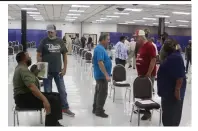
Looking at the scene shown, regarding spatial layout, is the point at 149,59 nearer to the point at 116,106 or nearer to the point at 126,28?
the point at 116,106

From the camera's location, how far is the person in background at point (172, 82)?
3178 mm

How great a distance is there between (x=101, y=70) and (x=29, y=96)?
1.25m

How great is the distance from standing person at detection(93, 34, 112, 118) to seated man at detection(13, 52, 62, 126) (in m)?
0.97

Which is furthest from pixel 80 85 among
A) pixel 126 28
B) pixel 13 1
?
pixel 126 28

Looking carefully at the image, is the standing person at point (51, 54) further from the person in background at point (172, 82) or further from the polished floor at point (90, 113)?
the person in background at point (172, 82)

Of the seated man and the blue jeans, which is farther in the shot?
the blue jeans

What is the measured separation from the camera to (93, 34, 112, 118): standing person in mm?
4325

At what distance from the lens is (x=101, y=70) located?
14.2 ft

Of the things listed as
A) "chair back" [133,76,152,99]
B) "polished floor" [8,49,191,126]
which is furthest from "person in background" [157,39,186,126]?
"polished floor" [8,49,191,126]

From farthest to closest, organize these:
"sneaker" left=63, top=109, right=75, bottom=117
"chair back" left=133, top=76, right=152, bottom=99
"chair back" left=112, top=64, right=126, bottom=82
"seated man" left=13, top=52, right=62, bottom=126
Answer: "chair back" left=112, top=64, right=126, bottom=82 → "sneaker" left=63, top=109, right=75, bottom=117 → "chair back" left=133, top=76, right=152, bottom=99 → "seated man" left=13, top=52, right=62, bottom=126

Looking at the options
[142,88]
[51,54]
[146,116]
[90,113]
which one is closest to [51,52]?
[51,54]

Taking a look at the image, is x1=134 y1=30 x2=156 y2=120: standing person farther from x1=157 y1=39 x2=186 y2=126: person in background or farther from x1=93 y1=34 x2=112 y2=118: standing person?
x1=157 y1=39 x2=186 y2=126: person in background

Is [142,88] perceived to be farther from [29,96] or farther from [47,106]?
[29,96]
